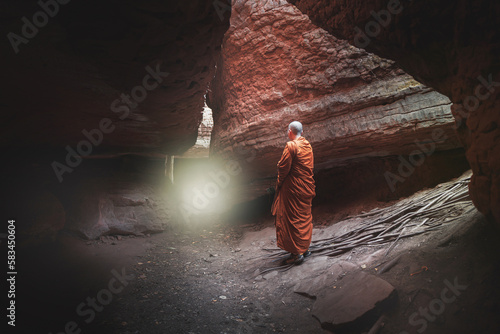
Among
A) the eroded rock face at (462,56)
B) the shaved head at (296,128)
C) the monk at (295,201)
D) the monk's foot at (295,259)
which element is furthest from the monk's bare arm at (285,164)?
the eroded rock face at (462,56)

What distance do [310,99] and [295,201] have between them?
101 inches

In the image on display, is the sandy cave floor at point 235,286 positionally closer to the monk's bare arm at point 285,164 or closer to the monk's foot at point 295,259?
the monk's foot at point 295,259

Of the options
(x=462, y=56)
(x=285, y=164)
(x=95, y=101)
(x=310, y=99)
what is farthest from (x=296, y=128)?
(x=95, y=101)

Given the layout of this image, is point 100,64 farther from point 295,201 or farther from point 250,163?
point 250,163

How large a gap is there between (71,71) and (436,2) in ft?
11.3

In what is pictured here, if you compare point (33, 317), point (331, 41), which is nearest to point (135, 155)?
point (33, 317)

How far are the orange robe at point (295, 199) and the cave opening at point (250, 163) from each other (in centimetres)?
35

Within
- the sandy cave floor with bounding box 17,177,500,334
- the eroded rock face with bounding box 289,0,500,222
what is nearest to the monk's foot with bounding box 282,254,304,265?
the sandy cave floor with bounding box 17,177,500,334

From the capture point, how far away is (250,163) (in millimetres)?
6160

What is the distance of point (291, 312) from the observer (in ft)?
8.52

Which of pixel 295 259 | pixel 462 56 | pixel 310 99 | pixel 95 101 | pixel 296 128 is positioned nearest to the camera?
pixel 462 56

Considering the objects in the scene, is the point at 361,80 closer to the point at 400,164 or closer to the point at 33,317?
the point at 400,164

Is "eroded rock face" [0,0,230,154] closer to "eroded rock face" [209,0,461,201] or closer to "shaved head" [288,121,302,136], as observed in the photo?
"shaved head" [288,121,302,136]

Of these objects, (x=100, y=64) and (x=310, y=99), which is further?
(x=310, y=99)
